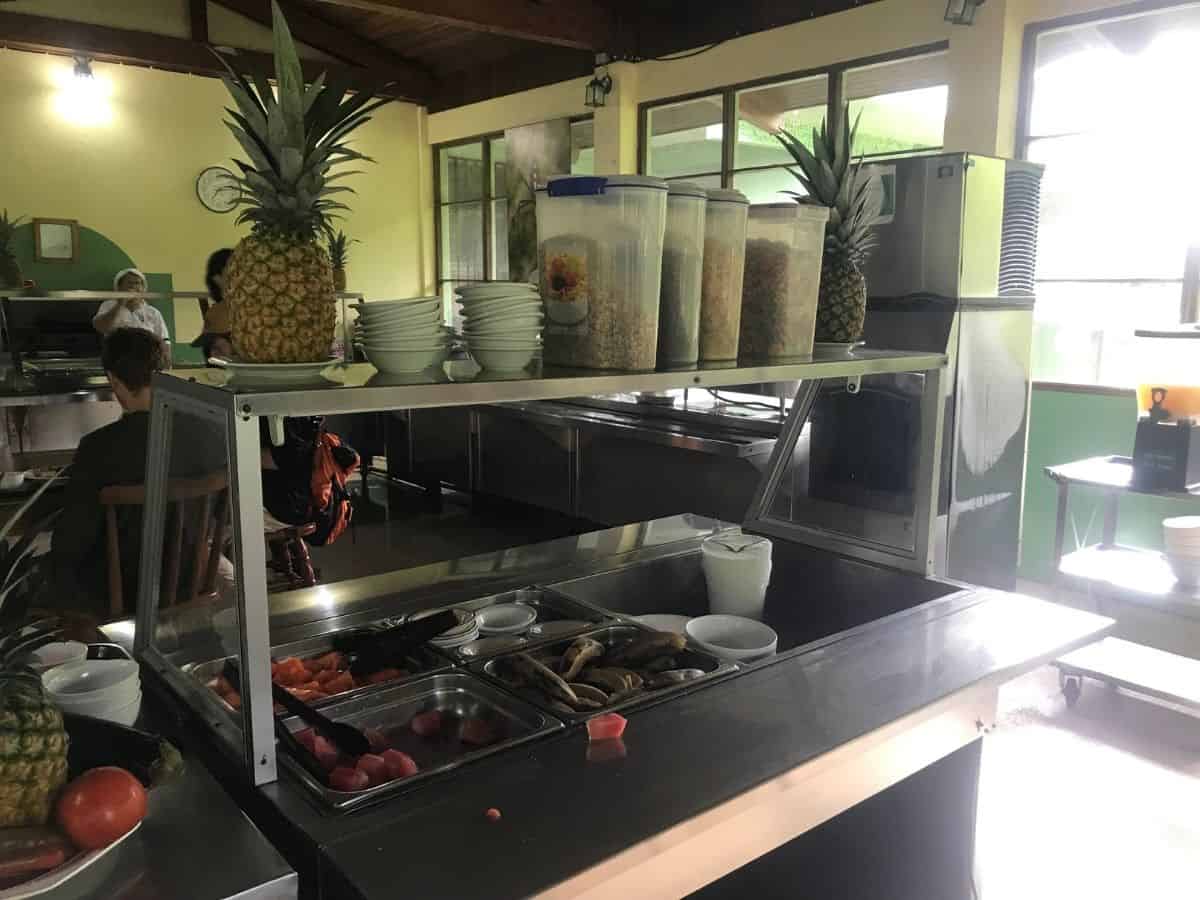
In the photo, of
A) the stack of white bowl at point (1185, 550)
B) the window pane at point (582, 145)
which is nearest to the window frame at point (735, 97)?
the window pane at point (582, 145)

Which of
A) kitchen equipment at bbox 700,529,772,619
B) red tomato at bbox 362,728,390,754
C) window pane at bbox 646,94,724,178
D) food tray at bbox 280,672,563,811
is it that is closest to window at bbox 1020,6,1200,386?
window pane at bbox 646,94,724,178

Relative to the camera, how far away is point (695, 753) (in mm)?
1139

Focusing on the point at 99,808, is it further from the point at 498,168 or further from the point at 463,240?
the point at 463,240

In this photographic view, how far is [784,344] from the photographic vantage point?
155 centimetres

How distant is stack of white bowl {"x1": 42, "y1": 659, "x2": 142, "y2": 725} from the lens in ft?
3.49

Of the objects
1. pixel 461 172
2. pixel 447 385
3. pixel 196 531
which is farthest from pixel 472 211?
pixel 447 385

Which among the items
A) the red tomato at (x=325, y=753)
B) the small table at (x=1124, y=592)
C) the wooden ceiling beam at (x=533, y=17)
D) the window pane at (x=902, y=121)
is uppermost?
the wooden ceiling beam at (x=533, y=17)

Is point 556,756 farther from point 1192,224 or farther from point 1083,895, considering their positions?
point 1192,224

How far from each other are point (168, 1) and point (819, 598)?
294 inches

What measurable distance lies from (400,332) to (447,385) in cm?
12

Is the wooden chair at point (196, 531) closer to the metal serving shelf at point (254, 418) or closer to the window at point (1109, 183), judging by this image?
the metal serving shelf at point (254, 418)

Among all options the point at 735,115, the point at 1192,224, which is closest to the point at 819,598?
the point at 1192,224

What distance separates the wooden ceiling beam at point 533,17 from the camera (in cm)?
565

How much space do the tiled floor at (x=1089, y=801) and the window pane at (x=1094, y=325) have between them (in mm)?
1639
